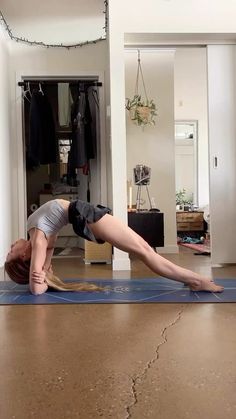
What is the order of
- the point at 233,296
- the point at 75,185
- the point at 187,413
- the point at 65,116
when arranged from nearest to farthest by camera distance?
the point at 187,413
the point at 233,296
the point at 65,116
the point at 75,185

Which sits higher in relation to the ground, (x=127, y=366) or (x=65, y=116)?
(x=65, y=116)

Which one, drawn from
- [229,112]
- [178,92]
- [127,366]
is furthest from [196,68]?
[127,366]

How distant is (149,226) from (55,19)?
7.45 feet

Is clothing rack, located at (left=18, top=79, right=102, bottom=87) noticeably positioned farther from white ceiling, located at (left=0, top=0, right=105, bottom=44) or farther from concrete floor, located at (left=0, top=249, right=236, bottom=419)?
concrete floor, located at (left=0, top=249, right=236, bottom=419)

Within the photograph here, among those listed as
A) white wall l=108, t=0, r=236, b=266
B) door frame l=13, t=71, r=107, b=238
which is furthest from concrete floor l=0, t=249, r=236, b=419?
door frame l=13, t=71, r=107, b=238

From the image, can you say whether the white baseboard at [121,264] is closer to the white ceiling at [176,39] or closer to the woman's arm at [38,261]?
the woman's arm at [38,261]

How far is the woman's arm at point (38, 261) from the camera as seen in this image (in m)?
2.35

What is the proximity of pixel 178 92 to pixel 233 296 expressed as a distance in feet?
15.8

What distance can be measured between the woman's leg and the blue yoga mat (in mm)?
71

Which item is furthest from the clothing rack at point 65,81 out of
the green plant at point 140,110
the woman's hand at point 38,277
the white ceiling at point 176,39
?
the woman's hand at point 38,277

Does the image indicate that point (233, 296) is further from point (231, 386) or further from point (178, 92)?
point (178, 92)

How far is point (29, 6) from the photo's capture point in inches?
156

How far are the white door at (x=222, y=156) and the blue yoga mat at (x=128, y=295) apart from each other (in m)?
1.03

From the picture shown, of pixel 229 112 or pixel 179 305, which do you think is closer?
pixel 179 305
